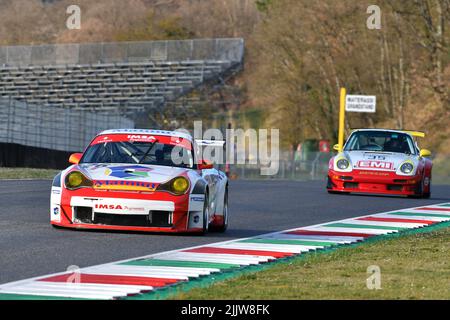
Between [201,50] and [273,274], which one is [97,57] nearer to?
[201,50]

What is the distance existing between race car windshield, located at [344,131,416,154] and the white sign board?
18.7 m

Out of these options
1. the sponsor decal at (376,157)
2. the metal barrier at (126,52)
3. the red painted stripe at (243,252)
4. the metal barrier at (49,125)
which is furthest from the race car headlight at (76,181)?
the metal barrier at (126,52)

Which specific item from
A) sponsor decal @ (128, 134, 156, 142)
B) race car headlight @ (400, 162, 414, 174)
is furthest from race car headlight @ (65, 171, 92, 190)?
race car headlight @ (400, 162, 414, 174)

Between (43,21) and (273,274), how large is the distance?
331 ft

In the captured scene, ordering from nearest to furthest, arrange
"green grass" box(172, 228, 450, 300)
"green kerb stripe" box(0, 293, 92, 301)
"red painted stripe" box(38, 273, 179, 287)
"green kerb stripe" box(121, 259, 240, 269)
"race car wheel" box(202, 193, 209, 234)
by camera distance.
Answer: "green kerb stripe" box(0, 293, 92, 301)
"green grass" box(172, 228, 450, 300)
"red painted stripe" box(38, 273, 179, 287)
"green kerb stripe" box(121, 259, 240, 269)
"race car wheel" box(202, 193, 209, 234)

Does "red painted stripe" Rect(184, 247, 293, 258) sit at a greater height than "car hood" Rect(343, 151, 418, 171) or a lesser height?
lesser

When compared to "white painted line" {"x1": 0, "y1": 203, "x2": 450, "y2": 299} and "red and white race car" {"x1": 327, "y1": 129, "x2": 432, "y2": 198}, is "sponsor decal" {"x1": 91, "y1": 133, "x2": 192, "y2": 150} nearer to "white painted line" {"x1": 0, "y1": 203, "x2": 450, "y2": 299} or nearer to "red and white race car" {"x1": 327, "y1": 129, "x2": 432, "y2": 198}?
"white painted line" {"x1": 0, "y1": 203, "x2": 450, "y2": 299}

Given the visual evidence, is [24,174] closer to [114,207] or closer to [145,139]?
[145,139]

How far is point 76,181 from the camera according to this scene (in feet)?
44.7

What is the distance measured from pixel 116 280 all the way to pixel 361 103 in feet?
117

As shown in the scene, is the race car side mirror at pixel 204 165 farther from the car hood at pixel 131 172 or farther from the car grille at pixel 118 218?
the car grille at pixel 118 218

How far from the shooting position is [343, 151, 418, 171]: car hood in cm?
2430

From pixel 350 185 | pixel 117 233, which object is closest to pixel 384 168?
pixel 350 185
